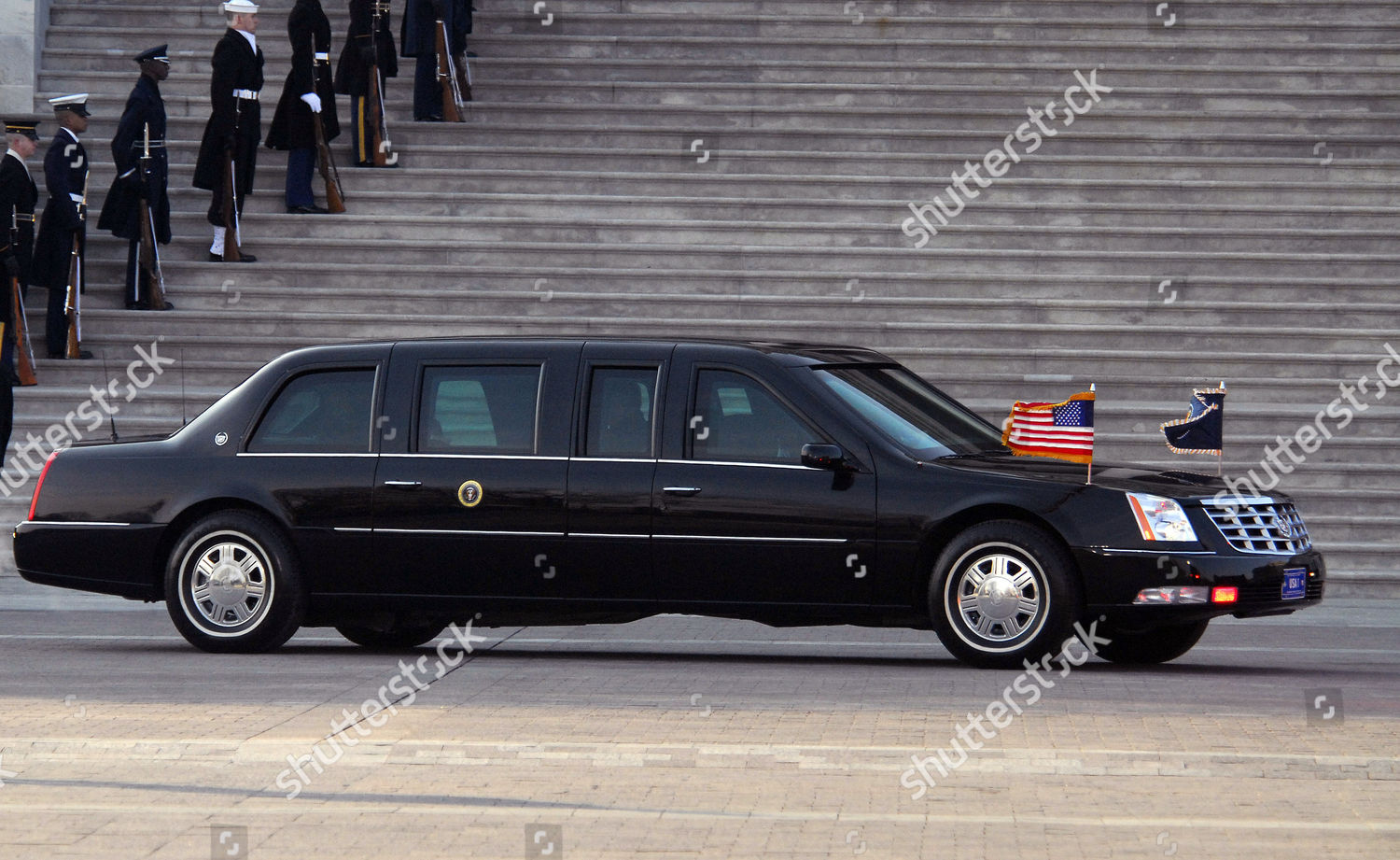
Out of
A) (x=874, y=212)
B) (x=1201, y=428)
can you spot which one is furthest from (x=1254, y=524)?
(x=874, y=212)

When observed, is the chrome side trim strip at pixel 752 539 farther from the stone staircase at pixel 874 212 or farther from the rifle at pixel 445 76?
the rifle at pixel 445 76

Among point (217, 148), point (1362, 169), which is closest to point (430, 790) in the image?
point (217, 148)

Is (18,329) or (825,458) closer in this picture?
(825,458)

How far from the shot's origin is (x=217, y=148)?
18375 millimetres

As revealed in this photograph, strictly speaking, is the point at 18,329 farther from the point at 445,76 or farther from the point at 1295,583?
the point at 1295,583

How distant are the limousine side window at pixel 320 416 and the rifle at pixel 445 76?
367 inches

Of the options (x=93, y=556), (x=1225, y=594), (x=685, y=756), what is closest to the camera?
(x=685, y=756)

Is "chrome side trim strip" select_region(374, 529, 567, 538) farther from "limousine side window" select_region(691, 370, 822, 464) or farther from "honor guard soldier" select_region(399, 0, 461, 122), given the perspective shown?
"honor guard soldier" select_region(399, 0, 461, 122)

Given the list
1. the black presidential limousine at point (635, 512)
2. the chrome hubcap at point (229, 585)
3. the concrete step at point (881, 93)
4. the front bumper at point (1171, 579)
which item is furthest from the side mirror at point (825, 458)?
the concrete step at point (881, 93)

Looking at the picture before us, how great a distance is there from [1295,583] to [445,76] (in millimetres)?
11779

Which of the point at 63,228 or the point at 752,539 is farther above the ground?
the point at 63,228

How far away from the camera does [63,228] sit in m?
17.5

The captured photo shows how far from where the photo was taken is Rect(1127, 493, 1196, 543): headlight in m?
Answer: 10.0

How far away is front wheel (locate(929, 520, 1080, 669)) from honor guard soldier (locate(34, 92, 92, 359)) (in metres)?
9.47
